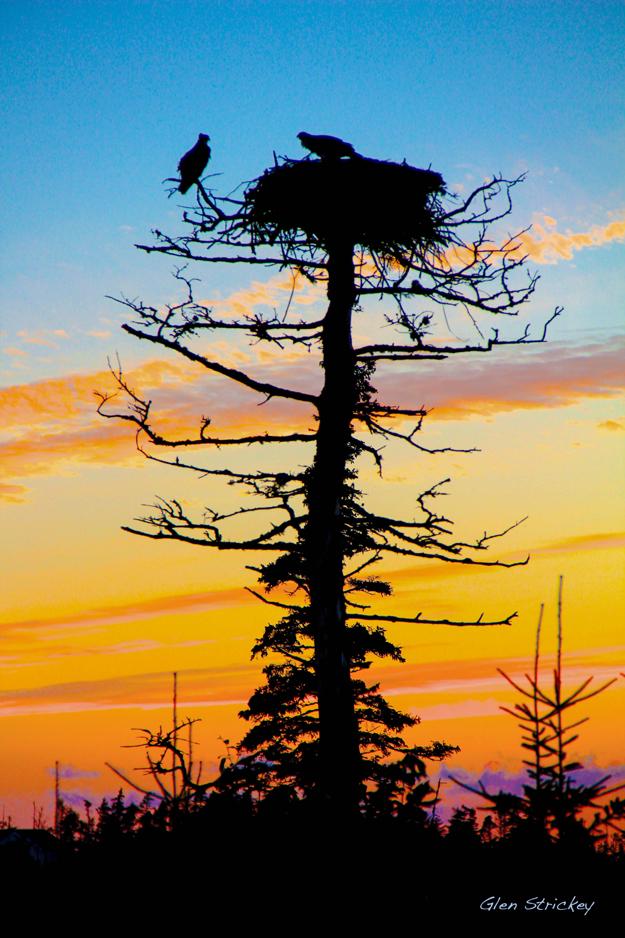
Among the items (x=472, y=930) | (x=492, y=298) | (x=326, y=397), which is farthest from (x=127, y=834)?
(x=492, y=298)

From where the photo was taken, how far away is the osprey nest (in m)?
13.7

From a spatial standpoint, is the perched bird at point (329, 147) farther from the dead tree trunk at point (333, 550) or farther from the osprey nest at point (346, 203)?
the dead tree trunk at point (333, 550)

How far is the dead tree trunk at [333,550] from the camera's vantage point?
452 inches

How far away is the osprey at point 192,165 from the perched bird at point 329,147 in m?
1.78

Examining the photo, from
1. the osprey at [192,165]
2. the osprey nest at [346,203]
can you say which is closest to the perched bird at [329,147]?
the osprey nest at [346,203]

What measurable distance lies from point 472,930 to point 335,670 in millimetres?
7152

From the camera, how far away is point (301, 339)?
508 inches

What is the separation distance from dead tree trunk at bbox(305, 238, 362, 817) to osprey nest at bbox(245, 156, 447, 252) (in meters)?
1.40

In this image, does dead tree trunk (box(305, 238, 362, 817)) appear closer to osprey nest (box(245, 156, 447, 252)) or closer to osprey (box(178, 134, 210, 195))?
osprey nest (box(245, 156, 447, 252))

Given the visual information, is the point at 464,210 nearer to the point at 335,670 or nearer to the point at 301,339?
the point at 301,339

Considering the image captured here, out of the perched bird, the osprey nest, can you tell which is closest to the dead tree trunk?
the osprey nest

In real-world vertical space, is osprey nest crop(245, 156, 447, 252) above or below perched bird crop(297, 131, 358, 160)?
below

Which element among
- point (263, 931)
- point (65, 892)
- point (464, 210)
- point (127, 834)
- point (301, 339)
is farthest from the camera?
point (464, 210)

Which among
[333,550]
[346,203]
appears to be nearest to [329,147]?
[346,203]
